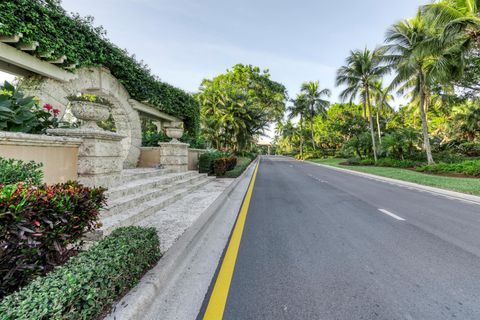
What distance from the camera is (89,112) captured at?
4.32 m

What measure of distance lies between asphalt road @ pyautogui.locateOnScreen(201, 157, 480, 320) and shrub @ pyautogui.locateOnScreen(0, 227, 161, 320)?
99cm

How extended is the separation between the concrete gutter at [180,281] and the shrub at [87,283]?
0.14 m

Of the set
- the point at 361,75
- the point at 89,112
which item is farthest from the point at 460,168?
the point at 89,112

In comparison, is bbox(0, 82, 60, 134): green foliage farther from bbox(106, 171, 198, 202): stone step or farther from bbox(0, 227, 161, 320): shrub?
bbox(0, 227, 161, 320): shrub

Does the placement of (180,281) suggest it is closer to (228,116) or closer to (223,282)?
(223,282)

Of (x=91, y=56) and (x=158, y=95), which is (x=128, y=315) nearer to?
(x=91, y=56)

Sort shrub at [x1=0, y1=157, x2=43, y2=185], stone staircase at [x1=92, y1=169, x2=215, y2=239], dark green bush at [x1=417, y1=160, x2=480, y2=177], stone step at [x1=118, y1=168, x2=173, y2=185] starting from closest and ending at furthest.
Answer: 1. shrub at [x1=0, y1=157, x2=43, y2=185]
2. stone staircase at [x1=92, y1=169, x2=215, y2=239]
3. stone step at [x1=118, y1=168, x2=173, y2=185]
4. dark green bush at [x1=417, y1=160, x2=480, y2=177]

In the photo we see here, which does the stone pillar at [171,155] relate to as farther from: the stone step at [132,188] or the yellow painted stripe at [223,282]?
the yellow painted stripe at [223,282]

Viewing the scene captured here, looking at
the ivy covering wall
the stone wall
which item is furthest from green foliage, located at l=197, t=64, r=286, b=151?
the ivy covering wall

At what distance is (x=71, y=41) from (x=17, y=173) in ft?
15.4

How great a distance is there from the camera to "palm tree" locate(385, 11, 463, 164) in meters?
14.1

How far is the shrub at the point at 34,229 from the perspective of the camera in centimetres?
154

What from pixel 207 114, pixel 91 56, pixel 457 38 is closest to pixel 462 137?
pixel 457 38

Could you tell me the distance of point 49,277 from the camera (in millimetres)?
1518
